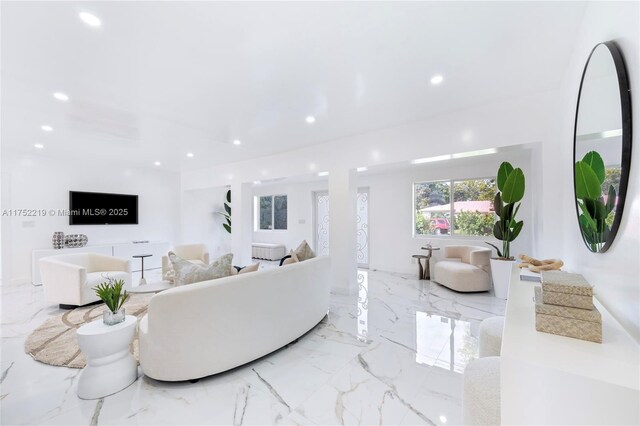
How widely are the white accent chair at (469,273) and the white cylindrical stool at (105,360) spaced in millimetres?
4514

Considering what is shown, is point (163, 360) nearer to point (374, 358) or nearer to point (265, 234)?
point (374, 358)

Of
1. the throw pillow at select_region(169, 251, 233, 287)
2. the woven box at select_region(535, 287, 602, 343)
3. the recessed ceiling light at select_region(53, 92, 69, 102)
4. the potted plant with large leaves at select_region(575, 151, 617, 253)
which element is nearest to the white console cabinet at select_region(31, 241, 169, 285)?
the recessed ceiling light at select_region(53, 92, 69, 102)

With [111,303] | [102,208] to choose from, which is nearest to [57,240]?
[102,208]

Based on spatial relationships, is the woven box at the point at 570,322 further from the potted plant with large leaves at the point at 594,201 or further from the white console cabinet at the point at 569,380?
the potted plant with large leaves at the point at 594,201

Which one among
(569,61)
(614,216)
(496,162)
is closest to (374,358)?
(614,216)

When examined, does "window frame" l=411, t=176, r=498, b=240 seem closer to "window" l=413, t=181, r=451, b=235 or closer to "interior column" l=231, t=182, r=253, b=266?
"window" l=413, t=181, r=451, b=235

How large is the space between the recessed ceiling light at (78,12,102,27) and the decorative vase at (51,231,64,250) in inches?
219

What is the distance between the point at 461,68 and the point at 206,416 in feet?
11.3

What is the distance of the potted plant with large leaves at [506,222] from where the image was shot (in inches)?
146

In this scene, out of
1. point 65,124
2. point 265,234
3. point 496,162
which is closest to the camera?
point 65,124

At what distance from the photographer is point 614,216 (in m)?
1.13

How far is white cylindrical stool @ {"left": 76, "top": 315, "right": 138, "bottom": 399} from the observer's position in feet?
6.46

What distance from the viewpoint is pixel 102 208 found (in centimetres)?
626

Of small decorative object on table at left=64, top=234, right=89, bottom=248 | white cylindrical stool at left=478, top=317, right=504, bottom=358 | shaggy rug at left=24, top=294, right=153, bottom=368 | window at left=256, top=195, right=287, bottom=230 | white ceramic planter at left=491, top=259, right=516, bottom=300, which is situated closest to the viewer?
white cylindrical stool at left=478, top=317, right=504, bottom=358
